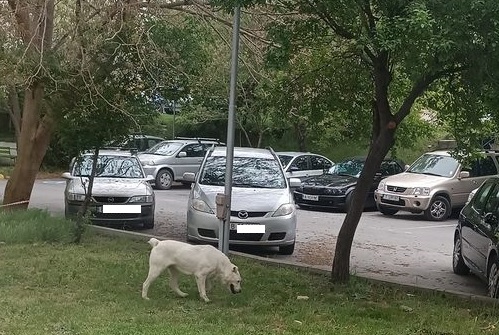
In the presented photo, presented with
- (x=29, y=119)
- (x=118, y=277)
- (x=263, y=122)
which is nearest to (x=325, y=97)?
(x=118, y=277)

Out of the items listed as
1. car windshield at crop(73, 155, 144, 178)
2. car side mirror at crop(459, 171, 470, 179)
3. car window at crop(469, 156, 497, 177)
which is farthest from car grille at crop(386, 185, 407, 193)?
car windshield at crop(73, 155, 144, 178)

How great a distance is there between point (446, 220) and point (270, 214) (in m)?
8.69

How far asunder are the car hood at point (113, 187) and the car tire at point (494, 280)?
732 centimetres

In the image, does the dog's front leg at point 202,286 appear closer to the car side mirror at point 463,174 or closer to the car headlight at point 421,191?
the car headlight at point 421,191

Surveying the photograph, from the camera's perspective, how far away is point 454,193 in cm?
1888

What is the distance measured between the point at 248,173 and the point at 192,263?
544 cm

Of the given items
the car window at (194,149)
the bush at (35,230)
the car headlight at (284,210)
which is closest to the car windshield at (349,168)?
the car window at (194,149)

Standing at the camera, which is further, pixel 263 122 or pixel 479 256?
pixel 263 122

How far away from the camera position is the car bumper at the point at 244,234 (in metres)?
11.4

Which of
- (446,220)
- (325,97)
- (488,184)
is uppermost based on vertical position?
(325,97)

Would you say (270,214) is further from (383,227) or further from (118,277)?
(383,227)

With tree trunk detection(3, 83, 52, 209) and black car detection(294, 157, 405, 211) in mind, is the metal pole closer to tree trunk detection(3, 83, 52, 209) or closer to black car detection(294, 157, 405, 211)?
tree trunk detection(3, 83, 52, 209)

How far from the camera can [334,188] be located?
19.5 meters

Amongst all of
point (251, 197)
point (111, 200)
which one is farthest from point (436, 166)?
point (111, 200)
